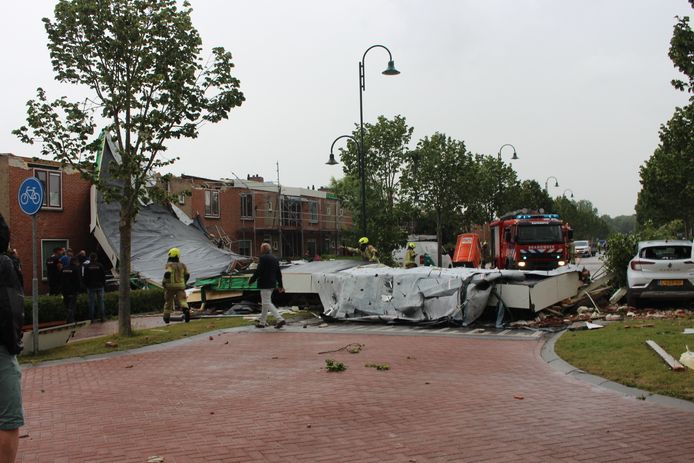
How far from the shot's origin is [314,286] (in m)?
14.6

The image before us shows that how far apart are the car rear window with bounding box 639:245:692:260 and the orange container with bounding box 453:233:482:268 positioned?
15.8 m

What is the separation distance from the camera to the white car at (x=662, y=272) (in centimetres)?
1330

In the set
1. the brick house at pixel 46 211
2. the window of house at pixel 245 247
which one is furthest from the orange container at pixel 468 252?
the brick house at pixel 46 211

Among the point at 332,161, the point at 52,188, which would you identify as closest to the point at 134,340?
the point at 52,188

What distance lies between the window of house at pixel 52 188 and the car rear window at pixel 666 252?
2102 centimetres

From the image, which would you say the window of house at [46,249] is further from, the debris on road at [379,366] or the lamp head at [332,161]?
the debris on road at [379,366]

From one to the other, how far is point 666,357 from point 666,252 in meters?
6.70

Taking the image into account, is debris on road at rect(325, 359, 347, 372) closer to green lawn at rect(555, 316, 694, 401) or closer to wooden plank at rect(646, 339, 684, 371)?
green lawn at rect(555, 316, 694, 401)

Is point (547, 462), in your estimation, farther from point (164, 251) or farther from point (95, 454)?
point (164, 251)

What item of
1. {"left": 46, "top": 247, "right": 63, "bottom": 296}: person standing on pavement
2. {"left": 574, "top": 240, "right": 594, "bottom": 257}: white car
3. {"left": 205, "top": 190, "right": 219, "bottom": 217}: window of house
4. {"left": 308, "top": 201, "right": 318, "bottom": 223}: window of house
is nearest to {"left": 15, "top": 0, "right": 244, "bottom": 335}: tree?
{"left": 46, "top": 247, "right": 63, "bottom": 296}: person standing on pavement

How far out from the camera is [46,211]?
2472 cm

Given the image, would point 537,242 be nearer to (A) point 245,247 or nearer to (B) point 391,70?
(B) point 391,70

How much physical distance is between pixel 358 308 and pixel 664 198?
23.1 m

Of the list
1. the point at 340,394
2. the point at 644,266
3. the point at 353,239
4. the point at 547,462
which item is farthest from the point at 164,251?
the point at 547,462
